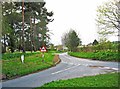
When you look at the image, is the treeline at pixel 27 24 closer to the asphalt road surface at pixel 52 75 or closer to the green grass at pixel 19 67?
the green grass at pixel 19 67

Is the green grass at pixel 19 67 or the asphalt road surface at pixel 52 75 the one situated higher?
the green grass at pixel 19 67

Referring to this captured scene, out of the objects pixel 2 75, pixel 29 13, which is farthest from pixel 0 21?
pixel 29 13

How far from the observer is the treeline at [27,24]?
162ft

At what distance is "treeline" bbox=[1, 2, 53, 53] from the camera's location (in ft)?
162

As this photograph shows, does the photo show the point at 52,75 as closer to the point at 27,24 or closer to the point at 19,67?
the point at 19,67

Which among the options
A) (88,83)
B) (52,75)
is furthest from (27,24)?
(88,83)

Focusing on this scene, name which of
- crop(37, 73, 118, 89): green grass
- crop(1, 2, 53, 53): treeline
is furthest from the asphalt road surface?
crop(1, 2, 53, 53): treeline

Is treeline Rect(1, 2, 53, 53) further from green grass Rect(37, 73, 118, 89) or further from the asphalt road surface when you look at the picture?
green grass Rect(37, 73, 118, 89)

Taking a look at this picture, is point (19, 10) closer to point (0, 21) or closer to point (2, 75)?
point (0, 21)

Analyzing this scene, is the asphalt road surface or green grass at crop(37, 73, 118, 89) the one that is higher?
Answer: green grass at crop(37, 73, 118, 89)

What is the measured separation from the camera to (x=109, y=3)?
39.9 m

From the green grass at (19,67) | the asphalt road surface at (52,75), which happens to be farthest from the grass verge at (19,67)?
the asphalt road surface at (52,75)

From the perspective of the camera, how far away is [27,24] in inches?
2448

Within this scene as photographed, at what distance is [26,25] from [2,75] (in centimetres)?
4657
